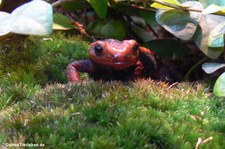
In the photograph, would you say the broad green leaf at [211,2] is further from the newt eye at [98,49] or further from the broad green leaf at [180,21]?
the newt eye at [98,49]

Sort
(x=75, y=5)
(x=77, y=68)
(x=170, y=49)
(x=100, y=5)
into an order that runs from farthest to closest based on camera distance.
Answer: (x=75, y=5) < (x=170, y=49) < (x=100, y=5) < (x=77, y=68)

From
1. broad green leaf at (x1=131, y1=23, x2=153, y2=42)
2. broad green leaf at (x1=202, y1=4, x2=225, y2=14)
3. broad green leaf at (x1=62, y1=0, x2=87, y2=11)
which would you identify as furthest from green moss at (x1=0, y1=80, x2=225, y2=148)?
broad green leaf at (x1=62, y1=0, x2=87, y2=11)

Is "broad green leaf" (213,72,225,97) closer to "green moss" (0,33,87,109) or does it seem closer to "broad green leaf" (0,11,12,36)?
"green moss" (0,33,87,109)

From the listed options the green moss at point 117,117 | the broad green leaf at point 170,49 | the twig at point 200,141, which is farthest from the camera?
the broad green leaf at point 170,49

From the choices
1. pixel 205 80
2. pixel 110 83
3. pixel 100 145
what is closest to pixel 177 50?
pixel 205 80

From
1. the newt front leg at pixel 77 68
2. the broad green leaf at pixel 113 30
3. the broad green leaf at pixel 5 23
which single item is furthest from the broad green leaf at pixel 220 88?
the broad green leaf at pixel 113 30

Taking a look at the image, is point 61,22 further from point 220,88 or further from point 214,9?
point 220,88

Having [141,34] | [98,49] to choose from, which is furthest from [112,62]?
[141,34]
